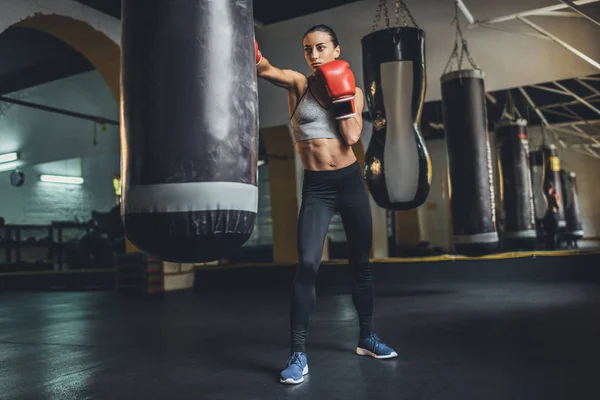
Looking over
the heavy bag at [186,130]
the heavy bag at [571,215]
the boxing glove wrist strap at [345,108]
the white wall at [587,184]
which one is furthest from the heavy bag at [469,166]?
the white wall at [587,184]

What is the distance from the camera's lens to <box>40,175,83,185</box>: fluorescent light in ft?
36.8

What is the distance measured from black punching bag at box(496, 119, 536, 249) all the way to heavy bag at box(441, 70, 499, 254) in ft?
6.44

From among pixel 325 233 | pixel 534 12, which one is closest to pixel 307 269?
pixel 325 233

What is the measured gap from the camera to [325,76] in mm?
1696

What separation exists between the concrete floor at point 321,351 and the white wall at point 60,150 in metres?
4.78

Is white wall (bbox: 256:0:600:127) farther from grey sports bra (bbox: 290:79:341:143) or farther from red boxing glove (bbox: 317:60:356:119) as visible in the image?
red boxing glove (bbox: 317:60:356:119)

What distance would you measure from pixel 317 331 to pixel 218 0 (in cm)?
212

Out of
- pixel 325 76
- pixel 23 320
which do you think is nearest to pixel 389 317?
pixel 325 76

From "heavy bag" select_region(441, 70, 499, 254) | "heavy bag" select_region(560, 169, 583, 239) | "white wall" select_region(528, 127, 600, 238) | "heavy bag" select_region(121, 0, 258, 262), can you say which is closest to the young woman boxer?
"heavy bag" select_region(121, 0, 258, 262)

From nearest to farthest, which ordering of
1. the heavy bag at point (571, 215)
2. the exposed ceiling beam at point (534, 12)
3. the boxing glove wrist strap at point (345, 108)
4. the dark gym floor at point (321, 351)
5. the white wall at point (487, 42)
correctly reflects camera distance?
the dark gym floor at point (321, 351), the boxing glove wrist strap at point (345, 108), the exposed ceiling beam at point (534, 12), the white wall at point (487, 42), the heavy bag at point (571, 215)

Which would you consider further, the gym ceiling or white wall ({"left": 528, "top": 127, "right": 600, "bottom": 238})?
white wall ({"left": 528, "top": 127, "right": 600, "bottom": 238})

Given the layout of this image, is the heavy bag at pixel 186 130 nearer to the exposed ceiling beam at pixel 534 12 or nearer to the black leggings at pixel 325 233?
the black leggings at pixel 325 233

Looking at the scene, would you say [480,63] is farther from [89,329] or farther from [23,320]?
[23,320]

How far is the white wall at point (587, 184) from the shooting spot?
12930 mm
